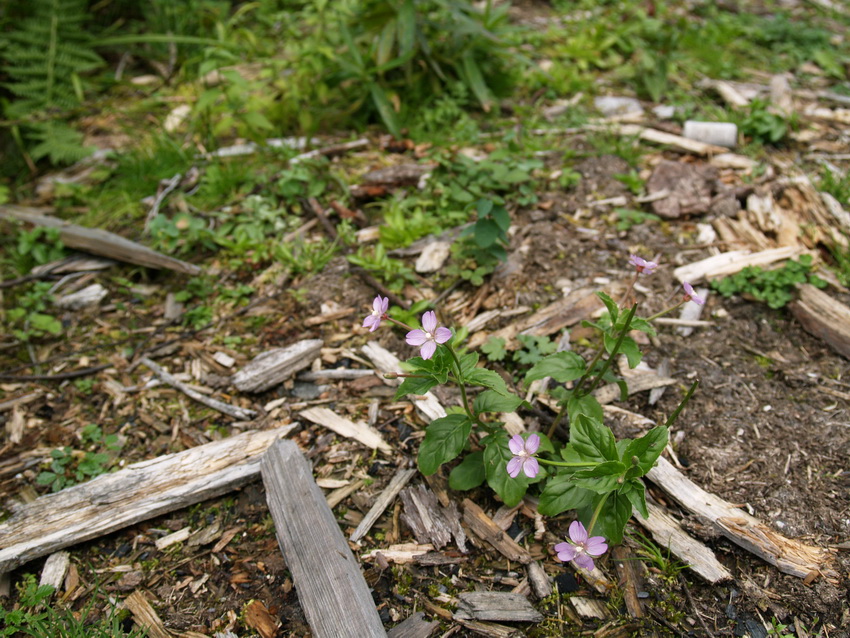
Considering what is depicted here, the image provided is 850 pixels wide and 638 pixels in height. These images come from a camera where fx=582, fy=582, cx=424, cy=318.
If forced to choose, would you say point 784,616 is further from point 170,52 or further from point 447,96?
point 170,52

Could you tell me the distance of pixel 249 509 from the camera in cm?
241

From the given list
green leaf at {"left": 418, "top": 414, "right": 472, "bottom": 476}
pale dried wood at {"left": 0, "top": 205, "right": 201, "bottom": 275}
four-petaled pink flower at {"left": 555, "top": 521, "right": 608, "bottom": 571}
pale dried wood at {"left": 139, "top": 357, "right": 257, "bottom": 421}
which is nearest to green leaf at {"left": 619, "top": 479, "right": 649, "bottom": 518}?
four-petaled pink flower at {"left": 555, "top": 521, "right": 608, "bottom": 571}

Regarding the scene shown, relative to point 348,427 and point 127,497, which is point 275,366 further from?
point 127,497

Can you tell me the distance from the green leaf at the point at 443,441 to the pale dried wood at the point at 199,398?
1.00 meters

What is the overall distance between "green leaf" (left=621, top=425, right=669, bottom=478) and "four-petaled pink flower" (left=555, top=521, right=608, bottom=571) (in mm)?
233

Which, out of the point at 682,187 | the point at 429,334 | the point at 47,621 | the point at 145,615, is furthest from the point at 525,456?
the point at 682,187

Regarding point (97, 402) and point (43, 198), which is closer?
point (97, 402)

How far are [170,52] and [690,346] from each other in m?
4.87

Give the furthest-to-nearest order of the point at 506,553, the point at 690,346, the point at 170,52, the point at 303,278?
the point at 170,52 < the point at 303,278 < the point at 690,346 < the point at 506,553

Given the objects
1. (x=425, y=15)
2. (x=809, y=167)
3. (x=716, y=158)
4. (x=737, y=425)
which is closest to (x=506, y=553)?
(x=737, y=425)

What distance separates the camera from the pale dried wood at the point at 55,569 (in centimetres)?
223

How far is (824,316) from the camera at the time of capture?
2.80 metres

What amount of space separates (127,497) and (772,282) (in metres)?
3.20

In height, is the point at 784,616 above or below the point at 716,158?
below
